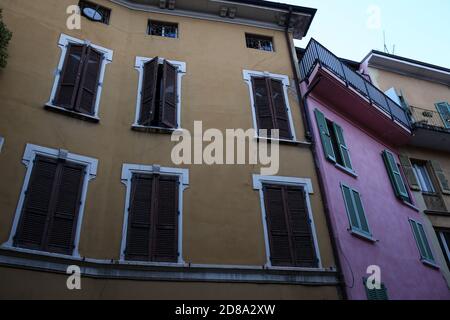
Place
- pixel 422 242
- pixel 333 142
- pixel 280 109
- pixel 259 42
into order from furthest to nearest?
pixel 259 42, pixel 422 242, pixel 333 142, pixel 280 109

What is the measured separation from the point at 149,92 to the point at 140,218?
11.6 feet

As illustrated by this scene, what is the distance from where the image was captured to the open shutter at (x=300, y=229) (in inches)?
386

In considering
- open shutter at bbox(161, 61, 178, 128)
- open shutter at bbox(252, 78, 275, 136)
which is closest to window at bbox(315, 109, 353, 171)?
open shutter at bbox(252, 78, 275, 136)

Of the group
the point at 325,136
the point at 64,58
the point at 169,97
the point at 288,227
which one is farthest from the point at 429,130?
the point at 64,58

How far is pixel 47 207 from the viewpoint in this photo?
868 centimetres

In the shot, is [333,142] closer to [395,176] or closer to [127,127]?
[395,176]

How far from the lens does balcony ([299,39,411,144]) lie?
1313 centimetres

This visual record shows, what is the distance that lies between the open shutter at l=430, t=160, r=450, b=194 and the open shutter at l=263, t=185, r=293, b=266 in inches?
307

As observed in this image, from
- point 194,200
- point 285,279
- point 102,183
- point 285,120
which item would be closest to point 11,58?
point 102,183

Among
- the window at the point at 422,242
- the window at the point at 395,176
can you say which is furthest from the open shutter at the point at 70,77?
the window at the point at 422,242

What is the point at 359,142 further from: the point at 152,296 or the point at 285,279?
the point at 152,296

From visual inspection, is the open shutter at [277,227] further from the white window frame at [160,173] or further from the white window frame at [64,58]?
the white window frame at [64,58]

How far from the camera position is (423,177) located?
15938 mm

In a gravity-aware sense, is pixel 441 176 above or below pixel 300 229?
above
